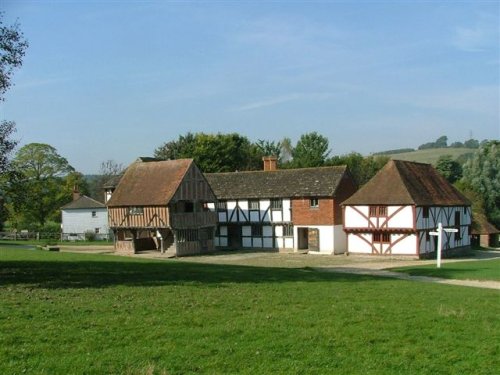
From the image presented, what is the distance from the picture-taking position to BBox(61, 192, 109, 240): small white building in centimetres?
6325

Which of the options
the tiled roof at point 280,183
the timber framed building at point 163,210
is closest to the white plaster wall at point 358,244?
the tiled roof at point 280,183

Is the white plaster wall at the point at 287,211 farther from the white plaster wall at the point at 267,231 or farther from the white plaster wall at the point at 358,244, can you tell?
the white plaster wall at the point at 358,244

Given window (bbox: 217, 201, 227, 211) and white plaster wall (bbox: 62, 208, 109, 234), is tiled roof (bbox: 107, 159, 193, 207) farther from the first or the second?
white plaster wall (bbox: 62, 208, 109, 234)

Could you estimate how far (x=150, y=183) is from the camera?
46188 mm

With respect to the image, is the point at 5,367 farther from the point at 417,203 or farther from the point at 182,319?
the point at 417,203

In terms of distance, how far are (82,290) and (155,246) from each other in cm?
3265

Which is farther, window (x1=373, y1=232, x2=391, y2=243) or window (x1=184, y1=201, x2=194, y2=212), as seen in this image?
window (x1=184, y1=201, x2=194, y2=212)

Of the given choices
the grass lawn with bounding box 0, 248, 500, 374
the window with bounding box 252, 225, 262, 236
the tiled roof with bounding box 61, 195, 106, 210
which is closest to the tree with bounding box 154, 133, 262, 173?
the tiled roof with bounding box 61, 195, 106, 210

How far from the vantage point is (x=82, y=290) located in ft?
50.4

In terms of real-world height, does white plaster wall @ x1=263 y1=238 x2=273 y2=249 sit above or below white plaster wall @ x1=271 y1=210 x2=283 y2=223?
below

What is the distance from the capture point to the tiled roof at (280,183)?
155 feet

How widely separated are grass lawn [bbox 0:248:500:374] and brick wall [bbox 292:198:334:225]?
96.5 ft

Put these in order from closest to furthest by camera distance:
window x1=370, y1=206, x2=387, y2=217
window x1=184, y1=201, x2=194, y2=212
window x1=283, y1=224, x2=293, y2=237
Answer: window x1=370, y1=206, x2=387, y2=217
window x1=184, y1=201, x2=194, y2=212
window x1=283, y1=224, x2=293, y2=237

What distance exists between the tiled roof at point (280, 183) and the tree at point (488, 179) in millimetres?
29872
